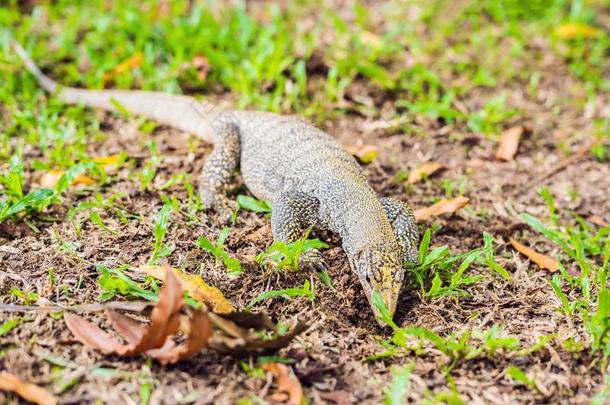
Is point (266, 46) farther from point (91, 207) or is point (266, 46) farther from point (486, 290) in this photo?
point (486, 290)

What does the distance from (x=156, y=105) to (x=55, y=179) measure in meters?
1.66

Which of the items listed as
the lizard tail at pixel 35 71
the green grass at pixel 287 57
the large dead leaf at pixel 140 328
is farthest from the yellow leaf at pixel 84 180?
the large dead leaf at pixel 140 328

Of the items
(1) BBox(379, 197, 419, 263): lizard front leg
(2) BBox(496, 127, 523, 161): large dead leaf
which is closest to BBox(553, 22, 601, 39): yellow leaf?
(2) BBox(496, 127, 523, 161): large dead leaf

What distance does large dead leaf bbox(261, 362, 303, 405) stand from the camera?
3.95 m

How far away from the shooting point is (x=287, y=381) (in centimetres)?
405

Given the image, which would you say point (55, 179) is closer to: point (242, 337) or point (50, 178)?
point (50, 178)

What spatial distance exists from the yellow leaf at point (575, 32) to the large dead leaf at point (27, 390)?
27.4 ft

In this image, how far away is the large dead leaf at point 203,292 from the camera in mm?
4660

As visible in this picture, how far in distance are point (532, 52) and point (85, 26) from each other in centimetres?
635

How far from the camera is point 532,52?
9242 millimetres

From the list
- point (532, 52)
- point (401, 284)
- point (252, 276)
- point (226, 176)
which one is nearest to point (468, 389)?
point (401, 284)

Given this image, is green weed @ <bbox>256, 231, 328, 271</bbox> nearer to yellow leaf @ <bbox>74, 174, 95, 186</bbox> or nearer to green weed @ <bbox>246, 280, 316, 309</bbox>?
green weed @ <bbox>246, 280, 316, 309</bbox>

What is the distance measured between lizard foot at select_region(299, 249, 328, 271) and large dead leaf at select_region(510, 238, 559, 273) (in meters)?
1.91

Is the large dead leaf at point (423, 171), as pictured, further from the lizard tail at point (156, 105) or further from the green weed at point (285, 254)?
the lizard tail at point (156, 105)
